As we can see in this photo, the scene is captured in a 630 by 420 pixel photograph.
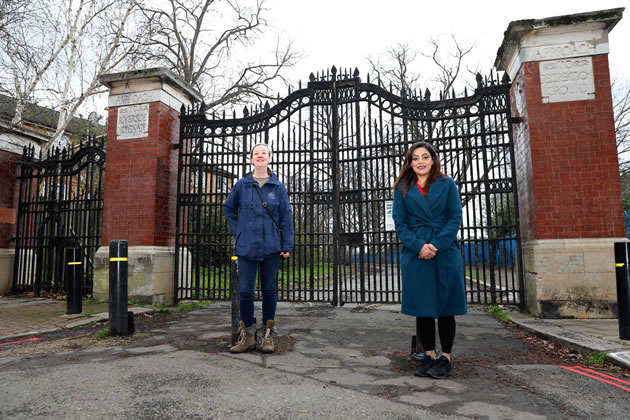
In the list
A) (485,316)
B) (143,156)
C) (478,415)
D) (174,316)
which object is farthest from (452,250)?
(143,156)

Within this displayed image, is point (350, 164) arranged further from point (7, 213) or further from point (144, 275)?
point (7, 213)

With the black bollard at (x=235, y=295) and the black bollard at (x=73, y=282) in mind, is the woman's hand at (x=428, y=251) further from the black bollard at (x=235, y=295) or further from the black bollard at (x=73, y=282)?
the black bollard at (x=73, y=282)

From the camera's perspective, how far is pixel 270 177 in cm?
377

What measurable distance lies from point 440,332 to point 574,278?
10.8 feet

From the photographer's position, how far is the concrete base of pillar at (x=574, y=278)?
4.86 metres

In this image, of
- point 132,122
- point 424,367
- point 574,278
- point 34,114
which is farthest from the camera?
point 34,114

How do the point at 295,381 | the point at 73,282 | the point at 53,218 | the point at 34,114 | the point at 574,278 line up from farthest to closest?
the point at 34,114
the point at 53,218
the point at 73,282
the point at 574,278
the point at 295,381

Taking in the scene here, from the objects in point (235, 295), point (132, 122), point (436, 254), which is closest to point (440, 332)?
point (436, 254)

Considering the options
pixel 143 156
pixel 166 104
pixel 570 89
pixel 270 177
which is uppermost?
pixel 166 104

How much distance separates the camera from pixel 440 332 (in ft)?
9.30

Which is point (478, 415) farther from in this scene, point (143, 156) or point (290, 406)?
point (143, 156)

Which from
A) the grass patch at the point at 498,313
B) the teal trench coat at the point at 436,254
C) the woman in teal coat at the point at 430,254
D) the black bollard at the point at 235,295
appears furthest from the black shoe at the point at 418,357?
the grass patch at the point at 498,313

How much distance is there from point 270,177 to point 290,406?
2.18 metres

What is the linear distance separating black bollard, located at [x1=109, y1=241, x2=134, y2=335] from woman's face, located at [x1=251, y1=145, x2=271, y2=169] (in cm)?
207
